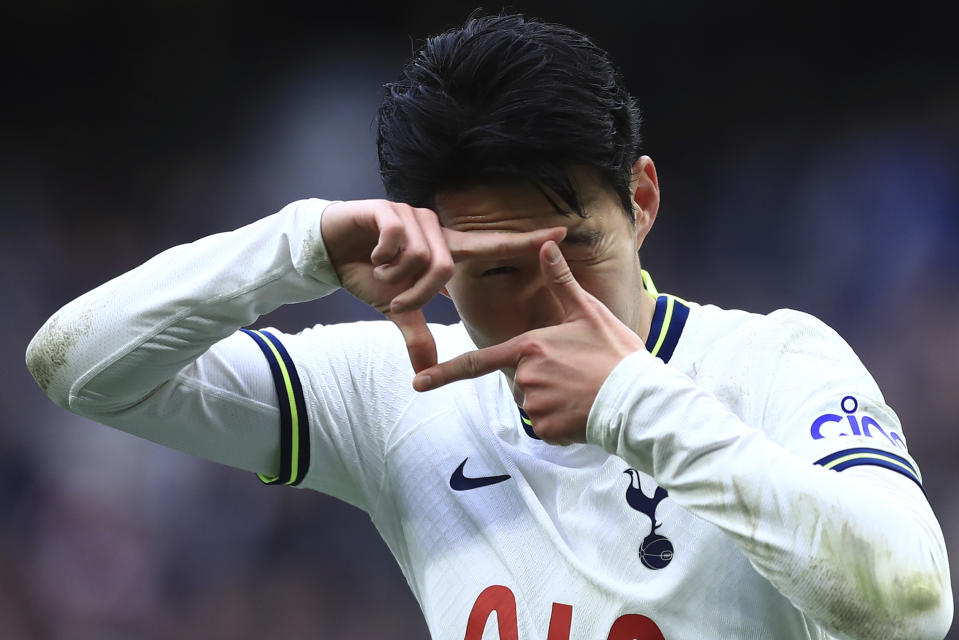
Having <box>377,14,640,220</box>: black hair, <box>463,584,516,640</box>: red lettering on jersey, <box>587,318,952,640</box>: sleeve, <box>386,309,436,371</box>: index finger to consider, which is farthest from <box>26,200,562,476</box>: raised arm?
<box>463,584,516,640</box>: red lettering on jersey

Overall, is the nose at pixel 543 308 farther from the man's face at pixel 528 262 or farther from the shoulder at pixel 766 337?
the shoulder at pixel 766 337

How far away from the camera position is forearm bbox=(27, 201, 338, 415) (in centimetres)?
137

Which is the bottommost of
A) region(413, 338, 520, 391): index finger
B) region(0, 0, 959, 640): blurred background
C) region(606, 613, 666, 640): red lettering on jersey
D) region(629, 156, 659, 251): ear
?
region(0, 0, 959, 640): blurred background

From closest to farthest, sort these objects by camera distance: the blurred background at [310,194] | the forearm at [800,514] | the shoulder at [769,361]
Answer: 1. the forearm at [800,514]
2. the shoulder at [769,361]
3. the blurred background at [310,194]

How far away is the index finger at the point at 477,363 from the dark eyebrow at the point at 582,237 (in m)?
0.19

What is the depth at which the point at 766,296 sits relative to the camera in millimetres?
4262

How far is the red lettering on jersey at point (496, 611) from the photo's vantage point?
1.40 meters

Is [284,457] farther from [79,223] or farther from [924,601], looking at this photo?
[79,223]

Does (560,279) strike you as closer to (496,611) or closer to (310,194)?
(496,611)

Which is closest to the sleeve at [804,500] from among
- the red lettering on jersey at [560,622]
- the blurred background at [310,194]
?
the red lettering on jersey at [560,622]

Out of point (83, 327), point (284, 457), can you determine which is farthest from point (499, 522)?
point (83, 327)

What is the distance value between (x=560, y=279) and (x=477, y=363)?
137mm

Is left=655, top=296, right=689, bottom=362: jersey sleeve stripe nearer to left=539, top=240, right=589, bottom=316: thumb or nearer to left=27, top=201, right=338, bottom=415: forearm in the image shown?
left=539, top=240, right=589, bottom=316: thumb

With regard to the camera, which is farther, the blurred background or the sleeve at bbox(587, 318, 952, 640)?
the blurred background
